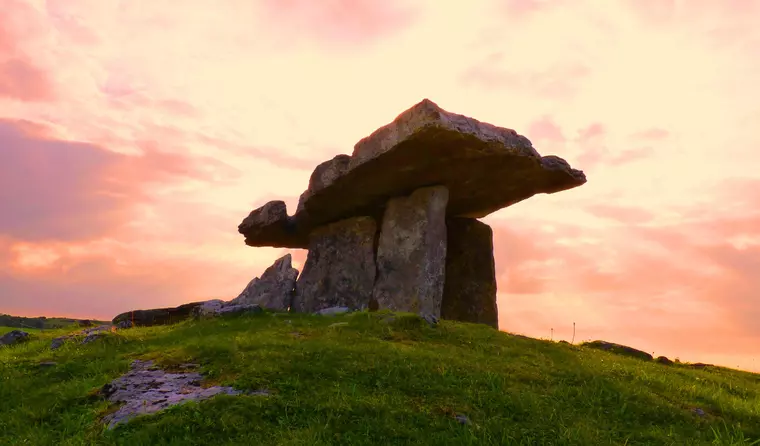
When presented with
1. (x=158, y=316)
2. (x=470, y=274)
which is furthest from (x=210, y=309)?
(x=470, y=274)

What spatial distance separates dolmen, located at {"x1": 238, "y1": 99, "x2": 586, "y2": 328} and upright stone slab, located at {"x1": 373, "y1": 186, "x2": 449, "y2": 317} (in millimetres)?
33

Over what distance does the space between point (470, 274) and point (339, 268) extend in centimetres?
452

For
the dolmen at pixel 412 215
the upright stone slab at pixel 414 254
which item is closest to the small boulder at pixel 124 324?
the dolmen at pixel 412 215

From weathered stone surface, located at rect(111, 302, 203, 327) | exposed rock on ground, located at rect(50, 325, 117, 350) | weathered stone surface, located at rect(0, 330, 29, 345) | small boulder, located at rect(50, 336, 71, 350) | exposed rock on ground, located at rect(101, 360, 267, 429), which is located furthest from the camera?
weathered stone surface, located at rect(111, 302, 203, 327)

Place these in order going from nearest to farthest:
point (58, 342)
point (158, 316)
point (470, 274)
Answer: point (58, 342), point (158, 316), point (470, 274)

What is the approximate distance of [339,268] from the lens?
22.5 metres

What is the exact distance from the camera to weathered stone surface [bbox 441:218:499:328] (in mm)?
22609

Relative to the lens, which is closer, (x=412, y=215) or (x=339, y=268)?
(x=412, y=215)

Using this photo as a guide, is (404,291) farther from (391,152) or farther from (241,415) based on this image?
(241,415)

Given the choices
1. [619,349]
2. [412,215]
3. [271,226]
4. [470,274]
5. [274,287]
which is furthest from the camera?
[271,226]

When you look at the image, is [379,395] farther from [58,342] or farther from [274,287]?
[274,287]

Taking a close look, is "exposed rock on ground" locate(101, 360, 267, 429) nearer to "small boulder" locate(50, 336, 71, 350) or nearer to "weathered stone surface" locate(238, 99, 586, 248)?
"small boulder" locate(50, 336, 71, 350)

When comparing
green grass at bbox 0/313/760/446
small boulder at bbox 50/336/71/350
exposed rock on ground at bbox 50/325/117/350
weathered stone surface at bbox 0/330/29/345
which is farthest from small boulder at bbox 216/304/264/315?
weathered stone surface at bbox 0/330/29/345

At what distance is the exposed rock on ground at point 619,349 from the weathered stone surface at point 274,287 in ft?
32.9
